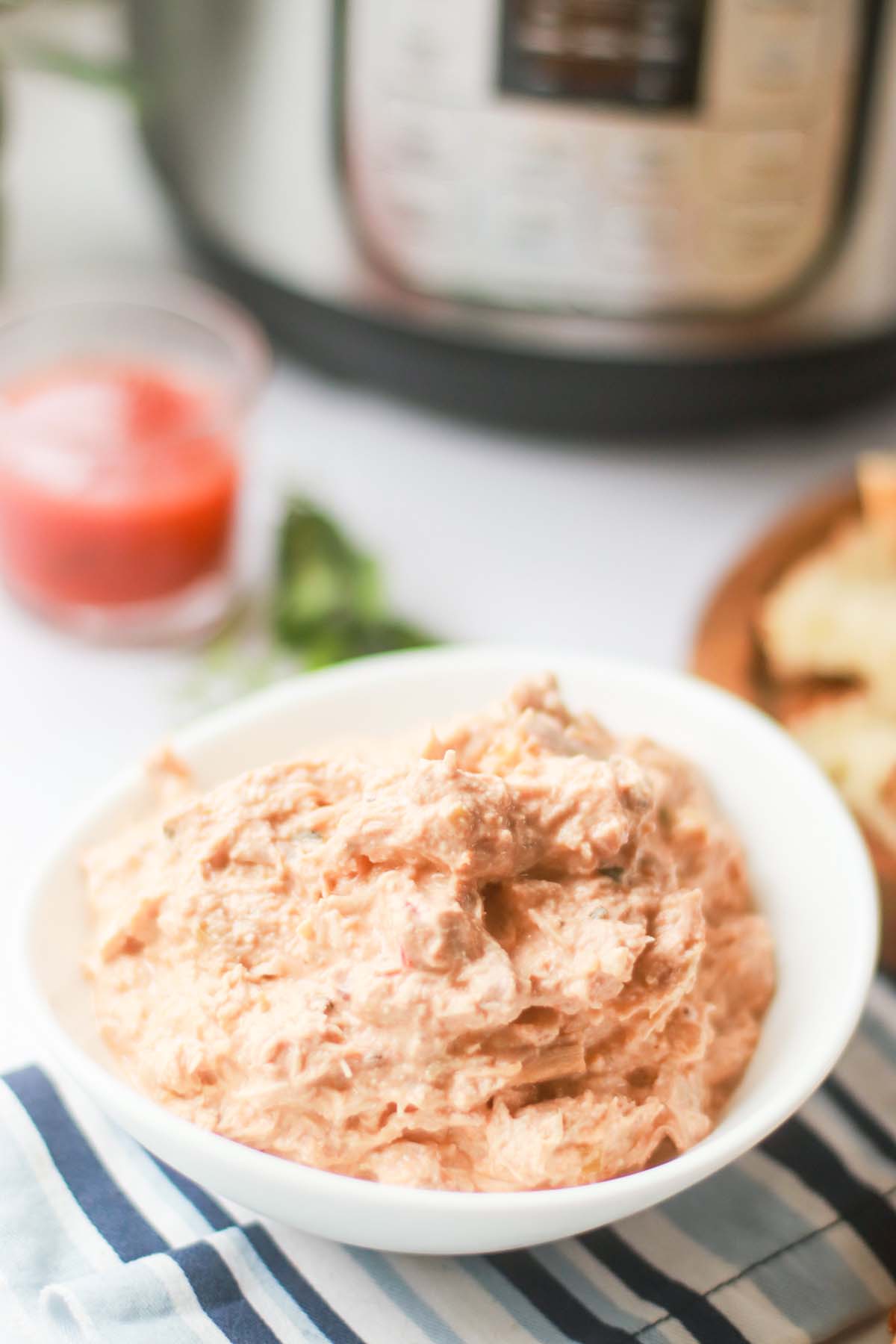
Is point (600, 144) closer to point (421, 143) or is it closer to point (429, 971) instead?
point (421, 143)

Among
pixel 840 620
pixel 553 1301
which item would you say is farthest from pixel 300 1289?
pixel 840 620

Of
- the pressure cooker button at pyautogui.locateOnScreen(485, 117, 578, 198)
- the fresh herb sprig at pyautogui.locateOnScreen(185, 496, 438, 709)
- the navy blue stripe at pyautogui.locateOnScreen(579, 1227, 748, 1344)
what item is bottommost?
the navy blue stripe at pyautogui.locateOnScreen(579, 1227, 748, 1344)

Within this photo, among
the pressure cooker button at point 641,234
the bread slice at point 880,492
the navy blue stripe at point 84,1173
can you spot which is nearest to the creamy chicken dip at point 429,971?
the navy blue stripe at point 84,1173

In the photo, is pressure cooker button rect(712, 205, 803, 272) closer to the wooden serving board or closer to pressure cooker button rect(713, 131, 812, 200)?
pressure cooker button rect(713, 131, 812, 200)

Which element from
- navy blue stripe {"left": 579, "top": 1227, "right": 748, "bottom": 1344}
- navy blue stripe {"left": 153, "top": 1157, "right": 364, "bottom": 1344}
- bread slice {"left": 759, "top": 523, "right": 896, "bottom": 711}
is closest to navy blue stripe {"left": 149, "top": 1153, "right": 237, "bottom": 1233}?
navy blue stripe {"left": 153, "top": 1157, "right": 364, "bottom": 1344}

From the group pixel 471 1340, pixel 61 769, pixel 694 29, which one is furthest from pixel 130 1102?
pixel 694 29

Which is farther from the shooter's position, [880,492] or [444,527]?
[444,527]
